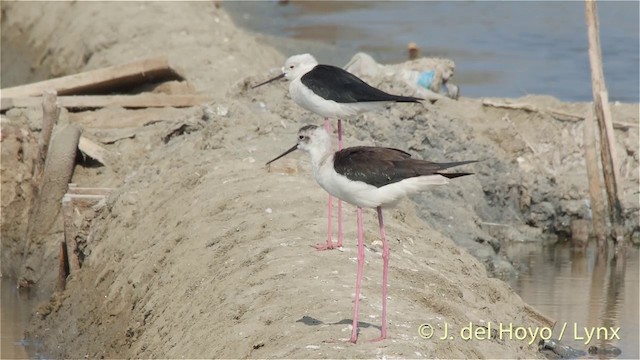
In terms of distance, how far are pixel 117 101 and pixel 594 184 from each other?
534 centimetres

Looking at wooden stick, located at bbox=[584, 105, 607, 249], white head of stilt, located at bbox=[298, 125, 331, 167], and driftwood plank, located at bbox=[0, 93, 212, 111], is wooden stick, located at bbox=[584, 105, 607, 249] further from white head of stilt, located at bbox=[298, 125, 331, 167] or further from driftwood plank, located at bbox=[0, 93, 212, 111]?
white head of stilt, located at bbox=[298, 125, 331, 167]

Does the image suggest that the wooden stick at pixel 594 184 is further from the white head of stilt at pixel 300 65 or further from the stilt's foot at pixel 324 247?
the stilt's foot at pixel 324 247

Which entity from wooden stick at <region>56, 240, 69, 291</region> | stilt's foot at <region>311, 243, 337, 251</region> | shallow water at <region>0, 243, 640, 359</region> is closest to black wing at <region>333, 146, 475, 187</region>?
stilt's foot at <region>311, 243, 337, 251</region>

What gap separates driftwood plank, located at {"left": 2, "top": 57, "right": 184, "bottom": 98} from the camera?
53.7 feet

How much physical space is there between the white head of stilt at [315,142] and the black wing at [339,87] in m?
0.79

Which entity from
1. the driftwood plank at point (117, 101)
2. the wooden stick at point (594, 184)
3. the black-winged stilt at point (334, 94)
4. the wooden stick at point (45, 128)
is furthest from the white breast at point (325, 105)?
the driftwood plank at point (117, 101)

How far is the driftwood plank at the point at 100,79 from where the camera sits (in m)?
16.4

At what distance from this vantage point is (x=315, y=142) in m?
8.27

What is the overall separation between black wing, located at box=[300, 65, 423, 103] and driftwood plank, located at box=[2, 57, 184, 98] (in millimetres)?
7142

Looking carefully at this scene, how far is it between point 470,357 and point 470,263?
2.75 m

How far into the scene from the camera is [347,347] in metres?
7.70

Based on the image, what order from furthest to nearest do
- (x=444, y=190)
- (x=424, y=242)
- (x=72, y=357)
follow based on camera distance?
(x=444, y=190) < (x=72, y=357) < (x=424, y=242)

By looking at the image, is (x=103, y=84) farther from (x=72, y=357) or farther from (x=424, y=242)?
(x=424, y=242)

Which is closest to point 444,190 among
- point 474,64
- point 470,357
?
point 470,357
